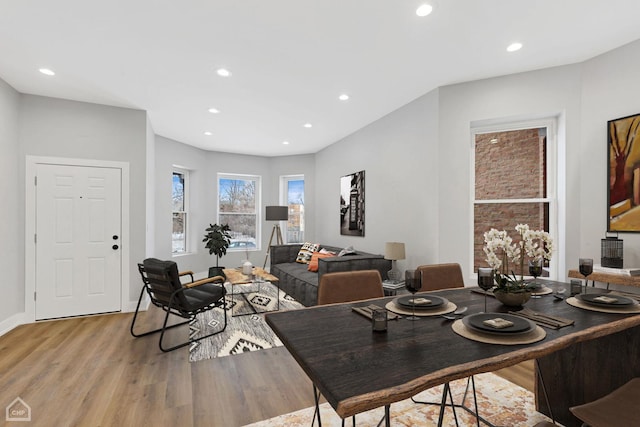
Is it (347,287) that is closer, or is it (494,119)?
(347,287)

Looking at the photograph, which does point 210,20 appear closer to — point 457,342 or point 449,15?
point 449,15

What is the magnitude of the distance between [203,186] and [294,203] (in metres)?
2.00

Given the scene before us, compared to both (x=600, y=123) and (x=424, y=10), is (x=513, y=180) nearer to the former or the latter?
(x=600, y=123)

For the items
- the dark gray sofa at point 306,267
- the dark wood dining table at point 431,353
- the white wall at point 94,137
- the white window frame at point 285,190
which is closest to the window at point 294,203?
the white window frame at point 285,190

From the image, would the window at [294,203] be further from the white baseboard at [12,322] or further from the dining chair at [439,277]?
the dining chair at [439,277]

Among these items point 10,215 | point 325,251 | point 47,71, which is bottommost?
point 325,251

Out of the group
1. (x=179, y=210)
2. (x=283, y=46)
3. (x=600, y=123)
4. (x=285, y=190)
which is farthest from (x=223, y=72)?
(x=285, y=190)

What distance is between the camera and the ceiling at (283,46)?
224 centimetres

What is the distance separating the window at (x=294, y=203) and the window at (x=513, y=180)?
4.17m

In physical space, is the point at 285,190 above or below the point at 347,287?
above

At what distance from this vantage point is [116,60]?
9.60 ft

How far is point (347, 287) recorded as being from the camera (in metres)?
1.99

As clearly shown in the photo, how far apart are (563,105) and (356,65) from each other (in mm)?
2138

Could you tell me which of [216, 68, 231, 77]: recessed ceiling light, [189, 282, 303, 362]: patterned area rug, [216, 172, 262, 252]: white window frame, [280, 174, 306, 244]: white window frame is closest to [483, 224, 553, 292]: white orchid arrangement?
[189, 282, 303, 362]: patterned area rug
